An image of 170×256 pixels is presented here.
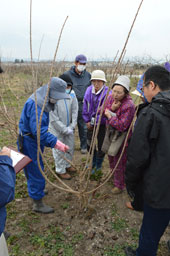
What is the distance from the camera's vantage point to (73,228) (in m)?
2.02

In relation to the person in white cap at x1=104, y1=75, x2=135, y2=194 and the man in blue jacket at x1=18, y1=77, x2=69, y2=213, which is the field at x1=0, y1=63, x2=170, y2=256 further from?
the person in white cap at x1=104, y1=75, x2=135, y2=194

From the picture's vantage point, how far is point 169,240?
72.1 inches

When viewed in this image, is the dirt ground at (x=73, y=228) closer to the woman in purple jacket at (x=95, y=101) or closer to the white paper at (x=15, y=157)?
the woman in purple jacket at (x=95, y=101)

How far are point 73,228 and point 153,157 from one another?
137cm

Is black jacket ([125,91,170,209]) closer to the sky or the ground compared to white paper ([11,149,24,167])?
closer to the sky

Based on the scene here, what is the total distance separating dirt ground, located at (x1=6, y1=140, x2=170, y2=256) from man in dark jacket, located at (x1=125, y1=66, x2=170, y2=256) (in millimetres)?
594

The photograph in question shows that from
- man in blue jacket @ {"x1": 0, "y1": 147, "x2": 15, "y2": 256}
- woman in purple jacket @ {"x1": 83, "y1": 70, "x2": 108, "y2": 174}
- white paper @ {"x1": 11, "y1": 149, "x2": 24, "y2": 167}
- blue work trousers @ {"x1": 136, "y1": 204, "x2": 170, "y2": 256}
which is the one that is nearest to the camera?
man in blue jacket @ {"x1": 0, "y1": 147, "x2": 15, "y2": 256}

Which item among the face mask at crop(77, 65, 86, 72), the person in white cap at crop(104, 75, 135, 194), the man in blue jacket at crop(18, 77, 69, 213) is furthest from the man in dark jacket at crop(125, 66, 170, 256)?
the face mask at crop(77, 65, 86, 72)

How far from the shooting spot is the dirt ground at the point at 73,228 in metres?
1.80

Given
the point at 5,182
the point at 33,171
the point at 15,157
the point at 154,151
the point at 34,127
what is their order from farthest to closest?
the point at 33,171 < the point at 34,127 < the point at 15,157 < the point at 154,151 < the point at 5,182

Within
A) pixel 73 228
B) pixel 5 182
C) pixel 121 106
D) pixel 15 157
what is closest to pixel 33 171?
pixel 15 157

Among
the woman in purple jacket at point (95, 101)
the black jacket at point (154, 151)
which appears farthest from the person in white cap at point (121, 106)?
the black jacket at point (154, 151)

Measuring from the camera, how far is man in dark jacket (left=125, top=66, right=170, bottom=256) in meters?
1.15

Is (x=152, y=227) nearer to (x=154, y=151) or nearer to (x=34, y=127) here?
(x=154, y=151)
